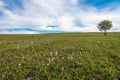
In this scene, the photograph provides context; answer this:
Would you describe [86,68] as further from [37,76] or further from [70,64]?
[37,76]

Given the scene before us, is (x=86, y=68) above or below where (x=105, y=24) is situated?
below

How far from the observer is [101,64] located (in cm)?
870

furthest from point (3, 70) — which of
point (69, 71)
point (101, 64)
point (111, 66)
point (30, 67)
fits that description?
point (111, 66)

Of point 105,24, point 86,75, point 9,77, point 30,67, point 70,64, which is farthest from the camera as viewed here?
point 105,24

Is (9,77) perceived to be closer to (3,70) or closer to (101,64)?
(3,70)

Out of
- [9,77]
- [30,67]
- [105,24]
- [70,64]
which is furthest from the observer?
[105,24]

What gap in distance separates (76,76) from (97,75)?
1203 mm

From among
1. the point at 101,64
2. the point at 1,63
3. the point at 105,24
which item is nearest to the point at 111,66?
the point at 101,64

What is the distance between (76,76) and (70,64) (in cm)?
148

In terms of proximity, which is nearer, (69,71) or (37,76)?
(37,76)

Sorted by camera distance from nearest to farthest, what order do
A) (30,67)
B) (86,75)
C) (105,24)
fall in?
(86,75)
(30,67)
(105,24)

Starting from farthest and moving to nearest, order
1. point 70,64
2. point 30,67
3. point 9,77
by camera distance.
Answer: point 70,64
point 30,67
point 9,77

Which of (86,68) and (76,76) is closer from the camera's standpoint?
(76,76)

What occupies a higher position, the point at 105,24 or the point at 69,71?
the point at 105,24
